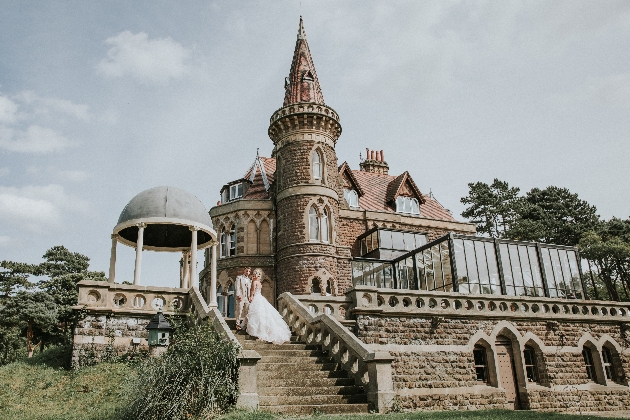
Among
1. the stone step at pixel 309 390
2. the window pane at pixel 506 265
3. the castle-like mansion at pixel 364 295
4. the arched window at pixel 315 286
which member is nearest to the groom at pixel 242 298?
the castle-like mansion at pixel 364 295

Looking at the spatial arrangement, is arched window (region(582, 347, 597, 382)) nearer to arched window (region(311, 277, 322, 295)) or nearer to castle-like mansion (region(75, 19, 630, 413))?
castle-like mansion (region(75, 19, 630, 413))

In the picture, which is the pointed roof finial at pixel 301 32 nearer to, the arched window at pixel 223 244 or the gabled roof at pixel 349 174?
the gabled roof at pixel 349 174

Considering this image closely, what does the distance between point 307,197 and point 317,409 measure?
1763 centimetres

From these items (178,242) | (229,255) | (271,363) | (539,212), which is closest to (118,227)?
(178,242)

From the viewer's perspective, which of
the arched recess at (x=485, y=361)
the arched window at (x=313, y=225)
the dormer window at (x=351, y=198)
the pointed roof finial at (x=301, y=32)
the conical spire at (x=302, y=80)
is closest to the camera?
the arched recess at (x=485, y=361)

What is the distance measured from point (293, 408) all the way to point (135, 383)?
10.3 ft

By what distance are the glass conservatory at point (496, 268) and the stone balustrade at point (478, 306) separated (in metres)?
2.09

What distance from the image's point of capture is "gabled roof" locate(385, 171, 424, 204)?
32812 millimetres

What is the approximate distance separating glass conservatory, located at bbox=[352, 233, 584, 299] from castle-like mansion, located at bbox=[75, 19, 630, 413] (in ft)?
0.22

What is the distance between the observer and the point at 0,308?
3419 centimetres

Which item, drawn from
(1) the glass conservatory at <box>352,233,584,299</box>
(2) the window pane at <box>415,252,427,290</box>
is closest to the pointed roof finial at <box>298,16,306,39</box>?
(1) the glass conservatory at <box>352,233,584,299</box>

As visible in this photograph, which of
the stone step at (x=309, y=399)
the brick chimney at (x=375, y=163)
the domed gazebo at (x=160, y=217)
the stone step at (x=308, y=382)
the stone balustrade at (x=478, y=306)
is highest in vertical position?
the brick chimney at (x=375, y=163)

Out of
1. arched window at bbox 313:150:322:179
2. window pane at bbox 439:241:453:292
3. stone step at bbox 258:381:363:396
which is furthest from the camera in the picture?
arched window at bbox 313:150:322:179

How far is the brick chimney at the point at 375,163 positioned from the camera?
39.8 metres
